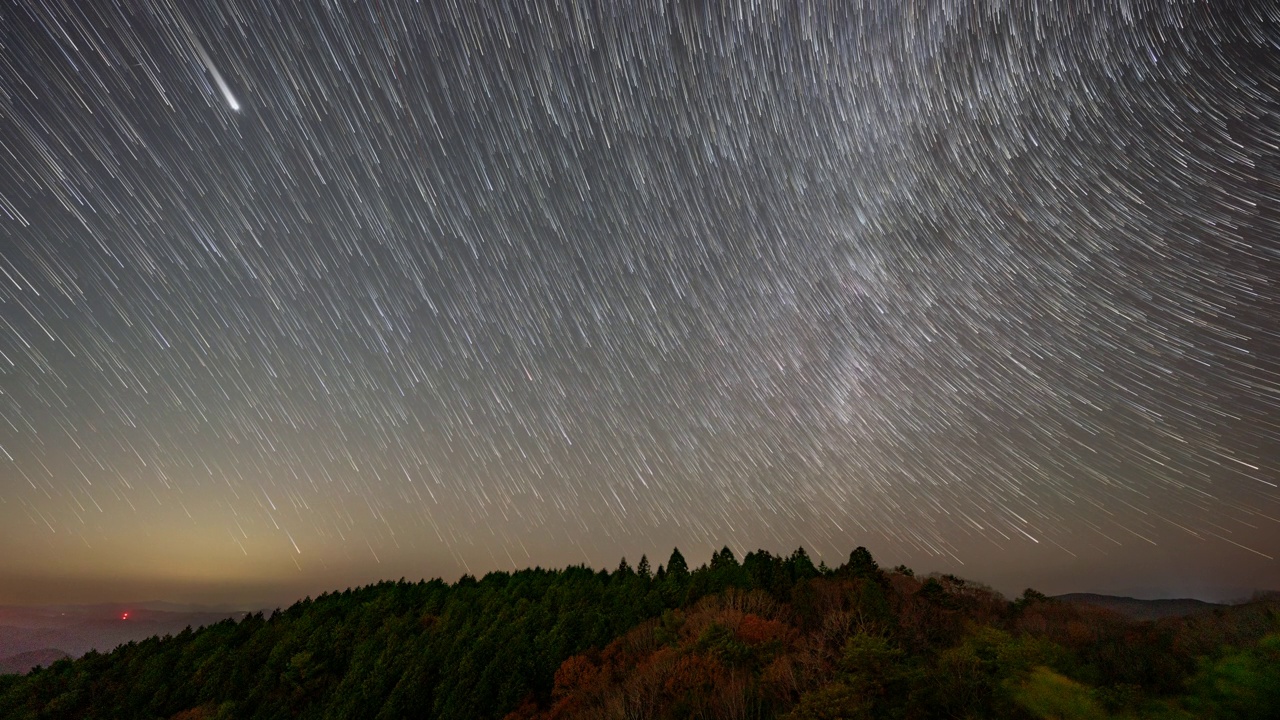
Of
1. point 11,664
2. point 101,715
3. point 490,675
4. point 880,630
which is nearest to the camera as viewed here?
point 880,630

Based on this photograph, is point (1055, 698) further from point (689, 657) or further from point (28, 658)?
point (28, 658)

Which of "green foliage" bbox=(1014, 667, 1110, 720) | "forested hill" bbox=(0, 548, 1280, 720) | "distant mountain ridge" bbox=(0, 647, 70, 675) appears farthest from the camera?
"distant mountain ridge" bbox=(0, 647, 70, 675)

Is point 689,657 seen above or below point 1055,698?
above

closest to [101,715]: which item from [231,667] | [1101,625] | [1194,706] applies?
[231,667]

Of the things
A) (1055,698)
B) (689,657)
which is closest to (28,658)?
(689,657)

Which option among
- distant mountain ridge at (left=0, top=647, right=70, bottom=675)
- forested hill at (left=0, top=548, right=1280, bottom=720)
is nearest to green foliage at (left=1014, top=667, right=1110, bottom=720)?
forested hill at (left=0, top=548, right=1280, bottom=720)

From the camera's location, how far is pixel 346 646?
47.6 m

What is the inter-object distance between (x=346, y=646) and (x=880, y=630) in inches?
1614

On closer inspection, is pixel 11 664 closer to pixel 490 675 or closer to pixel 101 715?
pixel 101 715

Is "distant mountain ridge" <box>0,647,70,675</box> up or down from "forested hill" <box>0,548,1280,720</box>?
down

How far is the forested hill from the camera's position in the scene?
23.7 m

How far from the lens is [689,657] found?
28.0 meters

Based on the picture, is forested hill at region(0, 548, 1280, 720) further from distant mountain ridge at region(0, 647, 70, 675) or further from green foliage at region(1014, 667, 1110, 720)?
distant mountain ridge at region(0, 647, 70, 675)

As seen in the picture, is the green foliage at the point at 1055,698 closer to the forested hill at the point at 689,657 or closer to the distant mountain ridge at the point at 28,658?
the forested hill at the point at 689,657
